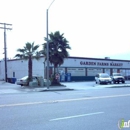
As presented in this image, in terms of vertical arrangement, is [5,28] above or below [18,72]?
above

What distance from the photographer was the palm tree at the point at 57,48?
98.2 feet

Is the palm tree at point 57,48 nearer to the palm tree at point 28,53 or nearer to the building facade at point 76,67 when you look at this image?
the palm tree at point 28,53

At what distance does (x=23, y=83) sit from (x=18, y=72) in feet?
71.5

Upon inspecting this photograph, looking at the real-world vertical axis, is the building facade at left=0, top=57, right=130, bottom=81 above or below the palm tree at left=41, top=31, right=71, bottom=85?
below

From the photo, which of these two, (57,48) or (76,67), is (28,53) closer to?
(57,48)

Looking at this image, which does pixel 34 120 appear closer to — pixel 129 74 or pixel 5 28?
pixel 5 28

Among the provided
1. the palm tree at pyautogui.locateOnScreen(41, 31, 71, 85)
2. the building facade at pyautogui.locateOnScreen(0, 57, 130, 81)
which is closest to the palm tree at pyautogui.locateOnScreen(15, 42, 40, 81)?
the palm tree at pyautogui.locateOnScreen(41, 31, 71, 85)

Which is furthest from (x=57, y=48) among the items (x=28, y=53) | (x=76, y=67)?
(x=76, y=67)

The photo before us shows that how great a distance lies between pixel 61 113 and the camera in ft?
31.4

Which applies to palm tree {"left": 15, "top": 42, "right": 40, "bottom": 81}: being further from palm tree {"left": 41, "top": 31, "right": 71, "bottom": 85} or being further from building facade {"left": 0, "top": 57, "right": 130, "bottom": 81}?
building facade {"left": 0, "top": 57, "right": 130, "bottom": 81}

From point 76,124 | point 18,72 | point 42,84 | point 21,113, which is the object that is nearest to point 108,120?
point 76,124

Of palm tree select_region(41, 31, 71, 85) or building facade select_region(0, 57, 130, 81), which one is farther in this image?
building facade select_region(0, 57, 130, 81)

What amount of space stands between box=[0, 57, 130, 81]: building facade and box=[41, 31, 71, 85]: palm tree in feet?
43.2

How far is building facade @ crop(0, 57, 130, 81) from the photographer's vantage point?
151ft
